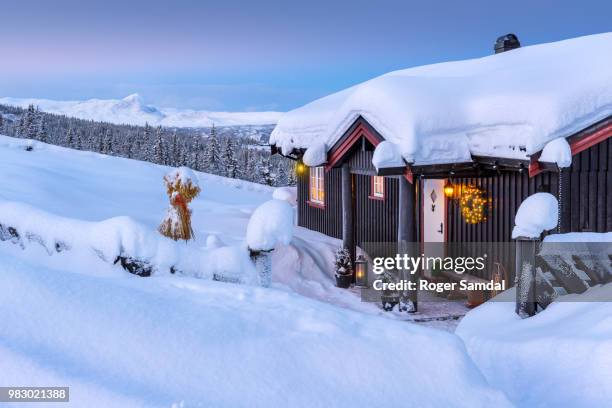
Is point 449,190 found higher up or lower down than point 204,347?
higher up

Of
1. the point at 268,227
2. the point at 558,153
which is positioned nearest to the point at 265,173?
the point at 558,153

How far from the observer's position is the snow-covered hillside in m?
3.47

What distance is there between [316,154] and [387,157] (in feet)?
9.95

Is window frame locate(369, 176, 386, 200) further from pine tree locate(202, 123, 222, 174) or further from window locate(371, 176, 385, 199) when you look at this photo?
pine tree locate(202, 123, 222, 174)

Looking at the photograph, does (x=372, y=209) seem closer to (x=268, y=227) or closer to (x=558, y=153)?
(x=558, y=153)

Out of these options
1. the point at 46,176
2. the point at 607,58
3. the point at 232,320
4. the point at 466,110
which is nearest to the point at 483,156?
the point at 466,110

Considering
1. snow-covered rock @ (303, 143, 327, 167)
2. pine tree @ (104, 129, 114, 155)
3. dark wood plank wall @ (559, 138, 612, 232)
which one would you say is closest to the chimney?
snow-covered rock @ (303, 143, 327, 167)

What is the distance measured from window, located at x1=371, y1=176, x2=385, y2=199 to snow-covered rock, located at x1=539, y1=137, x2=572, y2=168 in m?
5.90

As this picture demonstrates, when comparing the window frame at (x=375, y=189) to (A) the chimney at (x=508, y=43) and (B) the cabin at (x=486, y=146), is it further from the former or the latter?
(A) the chimney at (x=508, y=43)

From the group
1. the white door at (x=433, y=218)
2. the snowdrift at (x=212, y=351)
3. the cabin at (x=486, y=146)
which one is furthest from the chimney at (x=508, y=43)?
the snowdrift at (x=212, y=351)

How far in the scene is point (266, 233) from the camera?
579 centimetres

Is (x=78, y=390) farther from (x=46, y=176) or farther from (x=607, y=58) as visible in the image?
(x=46, y=176)

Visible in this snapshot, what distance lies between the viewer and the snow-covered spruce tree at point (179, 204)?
10797 millimetres

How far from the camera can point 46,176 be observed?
19875mm
